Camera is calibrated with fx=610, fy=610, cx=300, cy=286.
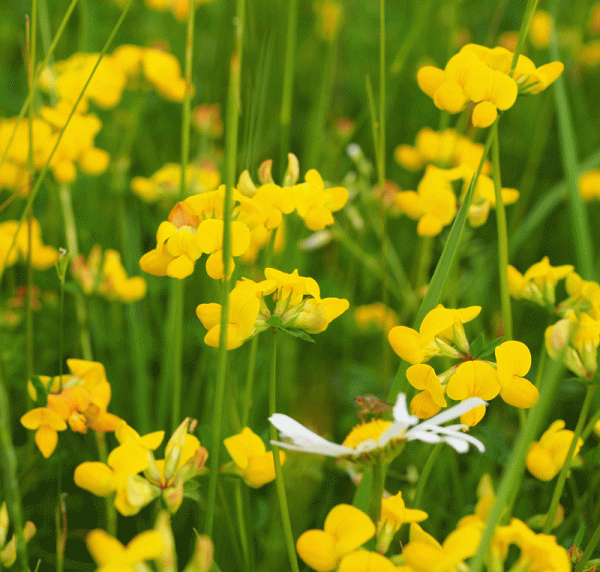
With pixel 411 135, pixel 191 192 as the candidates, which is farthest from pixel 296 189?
pixel 411 135

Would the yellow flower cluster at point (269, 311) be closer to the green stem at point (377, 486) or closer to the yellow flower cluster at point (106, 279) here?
the green stem at point (377, 486)

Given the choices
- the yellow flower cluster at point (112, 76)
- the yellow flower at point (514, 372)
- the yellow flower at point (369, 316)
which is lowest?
the yellow flower at point (369, 316)

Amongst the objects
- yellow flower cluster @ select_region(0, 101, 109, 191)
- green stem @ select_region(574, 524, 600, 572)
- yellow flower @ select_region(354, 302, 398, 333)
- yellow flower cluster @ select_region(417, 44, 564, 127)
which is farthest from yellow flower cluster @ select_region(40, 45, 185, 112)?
green stem @ select_region(574, 524, 600, 572)

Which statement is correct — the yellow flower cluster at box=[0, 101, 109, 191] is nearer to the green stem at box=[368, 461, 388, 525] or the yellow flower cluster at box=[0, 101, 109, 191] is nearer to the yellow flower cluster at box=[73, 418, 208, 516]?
the yellow flower cluster at box=[73, 418, 208, 516]

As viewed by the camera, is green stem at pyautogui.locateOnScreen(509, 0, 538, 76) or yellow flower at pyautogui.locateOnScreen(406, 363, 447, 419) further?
green stem at pyautogui.locateOnScreen(509, 0, 538, 76)

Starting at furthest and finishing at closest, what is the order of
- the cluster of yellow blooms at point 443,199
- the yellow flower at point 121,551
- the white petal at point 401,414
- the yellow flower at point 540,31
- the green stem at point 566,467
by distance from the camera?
1. the yellow flower at point 540,31
2. the cluster of yellow blooms at point 443,199
3. the green stem at point 566,467
4. the white petal at point 401,414
5. the yellow flower at point 121,551

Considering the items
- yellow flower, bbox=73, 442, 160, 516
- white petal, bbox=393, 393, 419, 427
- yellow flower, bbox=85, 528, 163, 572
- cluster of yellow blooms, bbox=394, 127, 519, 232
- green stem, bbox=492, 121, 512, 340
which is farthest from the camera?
cluster of yellow blooms, bbox=394, 127, 519, 232

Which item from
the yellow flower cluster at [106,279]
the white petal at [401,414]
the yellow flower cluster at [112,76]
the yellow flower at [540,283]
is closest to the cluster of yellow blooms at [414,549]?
the white petal at [401,414]
